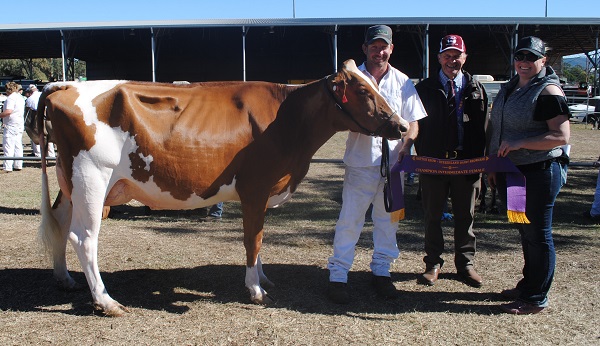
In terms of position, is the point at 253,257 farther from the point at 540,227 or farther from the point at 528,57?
the point at 528,57

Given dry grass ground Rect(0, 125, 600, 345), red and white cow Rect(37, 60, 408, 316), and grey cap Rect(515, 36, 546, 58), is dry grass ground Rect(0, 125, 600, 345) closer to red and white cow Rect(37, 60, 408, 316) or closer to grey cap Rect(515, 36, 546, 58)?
red and white cow Rect(37, 60, 408, 316)

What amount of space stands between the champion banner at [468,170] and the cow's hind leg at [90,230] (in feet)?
8.19

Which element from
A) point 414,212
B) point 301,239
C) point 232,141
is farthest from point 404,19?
point 232,141

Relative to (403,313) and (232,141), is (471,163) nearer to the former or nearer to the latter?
(403,313)

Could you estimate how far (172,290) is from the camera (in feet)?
16.4

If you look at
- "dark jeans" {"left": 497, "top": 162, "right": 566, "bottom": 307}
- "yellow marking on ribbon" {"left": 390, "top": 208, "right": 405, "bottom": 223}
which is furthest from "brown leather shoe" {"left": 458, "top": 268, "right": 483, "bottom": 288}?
"yellow marking on ribbon" {"left": 390, "top": 208, "right": 405, "bottom": 223}

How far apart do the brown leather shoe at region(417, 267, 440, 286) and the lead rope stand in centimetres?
94

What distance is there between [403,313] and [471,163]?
1462mm

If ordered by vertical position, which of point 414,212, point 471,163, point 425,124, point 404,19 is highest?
Result: point 404,19

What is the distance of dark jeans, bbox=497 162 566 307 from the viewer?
4.29m

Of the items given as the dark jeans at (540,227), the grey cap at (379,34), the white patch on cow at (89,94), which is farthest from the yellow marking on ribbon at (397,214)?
the white patch on cow at (89,94)

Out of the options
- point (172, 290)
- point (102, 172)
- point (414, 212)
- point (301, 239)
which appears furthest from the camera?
point (414, 212)

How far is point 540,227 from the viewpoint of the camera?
14.2 feet

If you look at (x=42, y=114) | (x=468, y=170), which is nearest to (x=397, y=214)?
(x=468, y=170)
